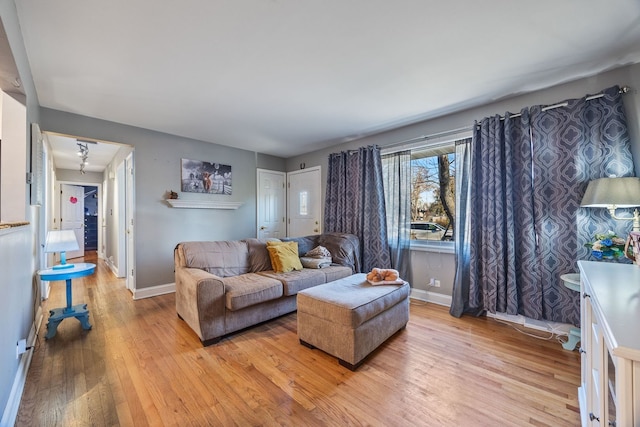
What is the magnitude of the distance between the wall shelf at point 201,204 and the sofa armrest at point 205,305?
1.84 meters

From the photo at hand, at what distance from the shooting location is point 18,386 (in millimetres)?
1676

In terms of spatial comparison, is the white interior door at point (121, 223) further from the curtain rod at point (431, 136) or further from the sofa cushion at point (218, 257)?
the curtain rod at point (431, 136)

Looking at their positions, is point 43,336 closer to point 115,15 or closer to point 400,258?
Result: point 115,15

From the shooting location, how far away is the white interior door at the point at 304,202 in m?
4.96

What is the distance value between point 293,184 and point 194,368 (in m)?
3.95

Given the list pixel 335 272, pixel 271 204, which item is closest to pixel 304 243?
pixel 335 272

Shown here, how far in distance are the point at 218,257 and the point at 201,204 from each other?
1.59 m

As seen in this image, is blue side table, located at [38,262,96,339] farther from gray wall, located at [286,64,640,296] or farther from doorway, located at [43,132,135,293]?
gray wall, located at [286,64,640,296]

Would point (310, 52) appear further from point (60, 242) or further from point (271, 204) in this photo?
point (271, 204)

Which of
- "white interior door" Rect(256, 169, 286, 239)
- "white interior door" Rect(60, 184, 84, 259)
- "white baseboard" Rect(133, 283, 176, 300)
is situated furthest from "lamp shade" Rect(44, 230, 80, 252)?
"white interior door" Rect(60, 184, 84, 259)

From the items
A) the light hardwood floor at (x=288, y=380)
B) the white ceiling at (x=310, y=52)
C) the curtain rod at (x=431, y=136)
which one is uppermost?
the white ceiling at (x=310, y=52)

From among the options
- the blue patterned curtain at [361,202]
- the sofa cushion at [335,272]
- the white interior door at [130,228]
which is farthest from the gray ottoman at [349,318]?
the white interior door at [130,228]

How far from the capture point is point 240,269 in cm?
321

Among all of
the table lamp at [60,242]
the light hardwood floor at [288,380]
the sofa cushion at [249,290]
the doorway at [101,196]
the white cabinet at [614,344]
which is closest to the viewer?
the white cabinet at [614,344]
